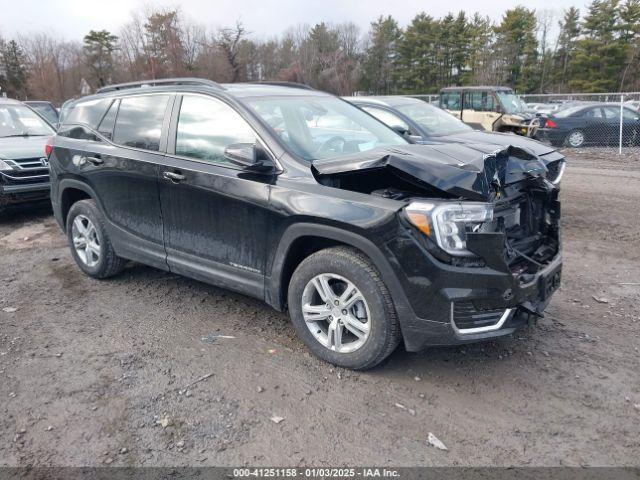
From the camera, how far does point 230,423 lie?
2.97m

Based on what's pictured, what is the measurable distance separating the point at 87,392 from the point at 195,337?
0.90 m

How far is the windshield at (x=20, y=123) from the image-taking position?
836 cm

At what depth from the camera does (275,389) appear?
3.29 metres

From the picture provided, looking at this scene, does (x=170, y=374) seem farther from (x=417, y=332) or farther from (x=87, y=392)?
(x=417, y=332)

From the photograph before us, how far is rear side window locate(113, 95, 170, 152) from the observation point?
439cm

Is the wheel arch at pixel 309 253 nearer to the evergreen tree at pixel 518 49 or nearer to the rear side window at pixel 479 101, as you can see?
the rear side window at pixel 479 101

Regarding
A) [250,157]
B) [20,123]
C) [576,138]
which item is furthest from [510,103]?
[250,157]

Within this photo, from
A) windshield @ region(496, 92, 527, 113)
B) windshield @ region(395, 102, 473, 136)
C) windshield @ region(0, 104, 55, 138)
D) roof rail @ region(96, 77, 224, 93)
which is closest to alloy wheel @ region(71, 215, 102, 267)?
roof rail @ region(96, 77, 224, 93)

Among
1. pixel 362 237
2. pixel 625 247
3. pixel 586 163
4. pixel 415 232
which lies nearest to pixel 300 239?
pixel 362 237

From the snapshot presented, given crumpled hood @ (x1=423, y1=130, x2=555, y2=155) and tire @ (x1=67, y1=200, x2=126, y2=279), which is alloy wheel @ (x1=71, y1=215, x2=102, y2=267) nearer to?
tire @ (x1=67, y1=200, x2=126, y2=279)

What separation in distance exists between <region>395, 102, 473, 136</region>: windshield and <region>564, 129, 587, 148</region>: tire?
30.6ft

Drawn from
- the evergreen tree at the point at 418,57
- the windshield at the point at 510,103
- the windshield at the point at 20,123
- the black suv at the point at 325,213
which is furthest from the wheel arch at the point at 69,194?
the evergreen tree at the point at 418,57

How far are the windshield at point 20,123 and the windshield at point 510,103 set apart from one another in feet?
40.3

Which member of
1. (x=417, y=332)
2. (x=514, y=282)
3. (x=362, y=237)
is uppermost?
(x=362, y=237)
